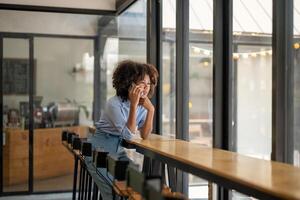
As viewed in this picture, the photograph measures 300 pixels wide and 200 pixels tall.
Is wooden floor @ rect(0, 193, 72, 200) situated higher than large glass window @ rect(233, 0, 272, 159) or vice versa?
large glass window @ rect(233, 0, 272, 159)

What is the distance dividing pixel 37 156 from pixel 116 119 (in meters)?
3.11

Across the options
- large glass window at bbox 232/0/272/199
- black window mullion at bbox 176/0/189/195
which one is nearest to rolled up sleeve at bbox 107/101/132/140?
large glass window at bbox 232/0/272/199

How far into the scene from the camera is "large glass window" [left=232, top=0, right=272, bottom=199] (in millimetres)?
2346

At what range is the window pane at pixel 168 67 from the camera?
3.86 meters

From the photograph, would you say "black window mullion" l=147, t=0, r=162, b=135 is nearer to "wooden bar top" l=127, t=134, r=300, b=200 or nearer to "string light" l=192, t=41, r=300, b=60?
"string light" l=192, t=41, r=300, b=60

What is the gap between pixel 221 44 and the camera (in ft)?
9.01

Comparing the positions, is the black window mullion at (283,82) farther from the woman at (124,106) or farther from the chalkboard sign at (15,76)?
the chalkboard sign at (15,76)

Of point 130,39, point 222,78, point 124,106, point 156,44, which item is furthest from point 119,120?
point 130,39

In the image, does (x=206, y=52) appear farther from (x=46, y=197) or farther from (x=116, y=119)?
(x=46, y=197)

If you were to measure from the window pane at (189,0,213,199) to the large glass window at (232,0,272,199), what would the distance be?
0.36m

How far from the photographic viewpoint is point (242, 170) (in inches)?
58.5

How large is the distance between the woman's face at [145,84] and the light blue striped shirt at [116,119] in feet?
0.45

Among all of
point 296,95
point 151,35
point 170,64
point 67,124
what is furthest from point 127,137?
point 67,124

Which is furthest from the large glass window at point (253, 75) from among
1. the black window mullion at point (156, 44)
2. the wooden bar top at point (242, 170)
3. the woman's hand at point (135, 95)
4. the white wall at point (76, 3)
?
the white wall at point (76, 3)
